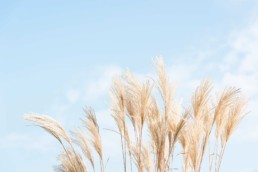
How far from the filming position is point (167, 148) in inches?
169

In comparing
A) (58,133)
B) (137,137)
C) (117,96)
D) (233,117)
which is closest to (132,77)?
(117,96)

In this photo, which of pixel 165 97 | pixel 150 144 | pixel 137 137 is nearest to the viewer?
pixel 165 97

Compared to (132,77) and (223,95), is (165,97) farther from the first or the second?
(223,95)

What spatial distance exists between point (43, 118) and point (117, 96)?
0.66 meters

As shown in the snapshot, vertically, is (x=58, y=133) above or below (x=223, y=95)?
below

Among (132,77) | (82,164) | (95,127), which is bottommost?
(82,164)

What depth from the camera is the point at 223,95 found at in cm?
409

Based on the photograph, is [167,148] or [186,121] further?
[167,148]

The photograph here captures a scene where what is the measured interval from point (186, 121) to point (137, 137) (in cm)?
46

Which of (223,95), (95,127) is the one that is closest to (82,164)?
(95,127)

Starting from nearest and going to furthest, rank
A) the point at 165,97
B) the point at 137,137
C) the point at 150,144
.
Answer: the point at 165,97 < the point at 137,137 < the point at 150,144

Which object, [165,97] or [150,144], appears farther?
[150,144]

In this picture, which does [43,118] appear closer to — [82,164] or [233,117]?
[82,164]

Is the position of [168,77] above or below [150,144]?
above
